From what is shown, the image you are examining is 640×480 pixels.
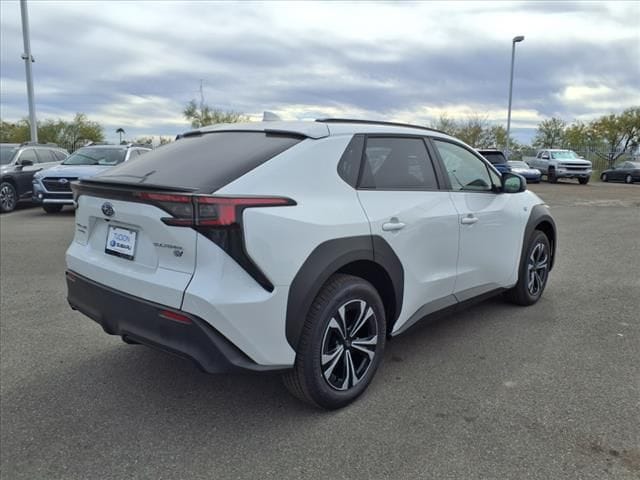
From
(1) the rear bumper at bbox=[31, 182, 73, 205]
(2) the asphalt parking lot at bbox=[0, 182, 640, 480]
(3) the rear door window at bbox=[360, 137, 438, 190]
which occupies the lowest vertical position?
(2) the asphalt parking lot at bbox=[0, 182, 640, 480]

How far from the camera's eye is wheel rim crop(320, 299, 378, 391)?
300cm

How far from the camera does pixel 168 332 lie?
2646mm

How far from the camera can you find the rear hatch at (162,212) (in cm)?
256

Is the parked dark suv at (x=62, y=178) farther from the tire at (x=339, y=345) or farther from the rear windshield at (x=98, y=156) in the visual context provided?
the tire at (x=339, y=345)

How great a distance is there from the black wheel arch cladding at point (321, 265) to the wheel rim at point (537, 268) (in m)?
2.44

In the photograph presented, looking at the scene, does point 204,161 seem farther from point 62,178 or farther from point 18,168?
point 18,168

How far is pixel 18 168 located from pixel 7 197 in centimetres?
88

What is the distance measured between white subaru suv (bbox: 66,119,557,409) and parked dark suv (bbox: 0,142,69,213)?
11.6 metres

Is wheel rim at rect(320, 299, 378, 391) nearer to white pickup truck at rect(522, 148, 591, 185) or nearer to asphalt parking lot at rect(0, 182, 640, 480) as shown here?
asphalt parking lot at rect(0, 182, 640, 480)

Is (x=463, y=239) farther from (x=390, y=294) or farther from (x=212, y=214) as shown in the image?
(x=212, y=214)

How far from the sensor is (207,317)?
2541 mm

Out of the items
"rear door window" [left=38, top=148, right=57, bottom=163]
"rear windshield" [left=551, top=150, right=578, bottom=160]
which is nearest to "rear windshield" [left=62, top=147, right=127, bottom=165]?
"rear door window" [left=38, top=148, right=57, bottom=163]

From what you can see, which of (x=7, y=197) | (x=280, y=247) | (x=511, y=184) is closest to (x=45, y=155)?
(x=7, y=197)

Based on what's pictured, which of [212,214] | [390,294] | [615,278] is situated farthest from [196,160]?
[615,278]
